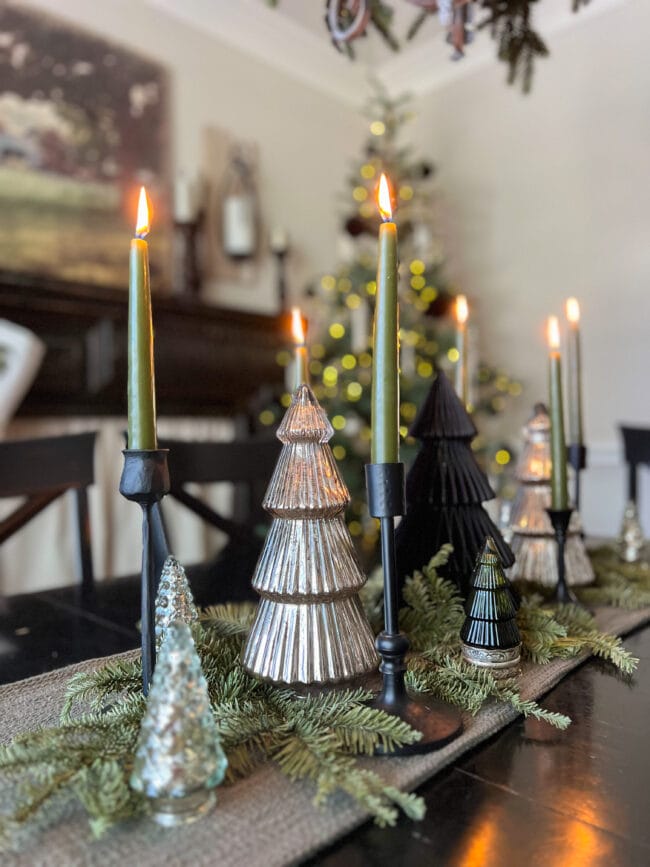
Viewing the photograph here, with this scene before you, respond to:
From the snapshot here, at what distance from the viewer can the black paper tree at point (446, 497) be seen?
622mm

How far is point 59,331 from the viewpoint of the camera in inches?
87.4

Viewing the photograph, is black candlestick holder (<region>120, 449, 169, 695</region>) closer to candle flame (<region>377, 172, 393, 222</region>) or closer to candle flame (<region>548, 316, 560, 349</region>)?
candle flame (<region>377, 172, 393, 222</region>)

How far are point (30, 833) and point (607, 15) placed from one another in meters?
3.58

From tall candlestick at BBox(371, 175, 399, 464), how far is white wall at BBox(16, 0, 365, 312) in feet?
8.67

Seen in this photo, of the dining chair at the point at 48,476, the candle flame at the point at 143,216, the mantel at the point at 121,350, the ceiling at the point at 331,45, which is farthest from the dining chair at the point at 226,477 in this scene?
the ceiling at the point at 331,45

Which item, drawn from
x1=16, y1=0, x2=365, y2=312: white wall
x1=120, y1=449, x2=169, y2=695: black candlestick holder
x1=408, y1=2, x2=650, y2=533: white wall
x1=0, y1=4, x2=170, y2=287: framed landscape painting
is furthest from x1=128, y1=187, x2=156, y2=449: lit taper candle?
x1=408, y1=2, x2=650, y2=533: white wall

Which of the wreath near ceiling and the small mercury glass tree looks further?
the wreath near ceiling

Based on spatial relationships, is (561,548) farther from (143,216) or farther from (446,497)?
(143,216)

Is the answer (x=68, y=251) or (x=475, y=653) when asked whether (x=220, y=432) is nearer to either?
(x=68, y=251)

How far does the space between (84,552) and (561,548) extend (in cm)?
77

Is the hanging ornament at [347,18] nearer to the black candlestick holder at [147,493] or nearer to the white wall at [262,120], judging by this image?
the black candlestick holder at [147,493]

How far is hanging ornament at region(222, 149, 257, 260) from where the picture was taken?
9.66ft

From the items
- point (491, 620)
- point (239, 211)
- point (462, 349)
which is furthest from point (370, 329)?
point (491, 620)

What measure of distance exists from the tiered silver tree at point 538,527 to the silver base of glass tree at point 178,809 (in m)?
0.50
